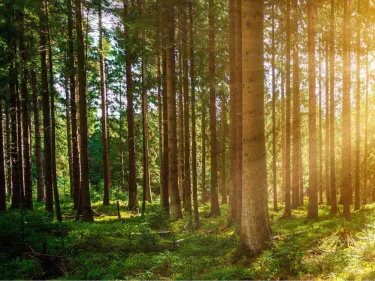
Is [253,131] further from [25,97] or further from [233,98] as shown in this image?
[25,97]

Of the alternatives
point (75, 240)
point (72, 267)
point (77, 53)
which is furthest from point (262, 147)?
point (77, 53)

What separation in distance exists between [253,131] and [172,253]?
4.65 metres

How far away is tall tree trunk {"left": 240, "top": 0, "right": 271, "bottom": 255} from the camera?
23.5ft

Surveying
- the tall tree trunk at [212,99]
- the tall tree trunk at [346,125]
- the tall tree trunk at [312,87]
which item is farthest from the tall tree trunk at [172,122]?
the tall tree trunk at [346,125]

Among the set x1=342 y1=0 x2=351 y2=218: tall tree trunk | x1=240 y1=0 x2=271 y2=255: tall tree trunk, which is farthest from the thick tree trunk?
x1=342 y1=0 x2=351 y2=218: tall tree trunk

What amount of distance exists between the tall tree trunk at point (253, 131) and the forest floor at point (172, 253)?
513 millimetres

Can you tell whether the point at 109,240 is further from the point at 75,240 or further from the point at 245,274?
the point at 245,274

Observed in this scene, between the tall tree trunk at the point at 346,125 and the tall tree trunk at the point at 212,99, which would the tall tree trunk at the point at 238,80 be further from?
the tall tree trunk at the point at 346,125

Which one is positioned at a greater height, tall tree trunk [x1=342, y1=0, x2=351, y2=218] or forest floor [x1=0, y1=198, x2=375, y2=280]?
tall tree trunk [x1=342, y1=0, x2=351, y2=218]

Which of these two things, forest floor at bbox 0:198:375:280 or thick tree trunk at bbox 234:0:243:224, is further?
thick tree trunk at bbox 234:0:243:224

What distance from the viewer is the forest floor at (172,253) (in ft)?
20.5

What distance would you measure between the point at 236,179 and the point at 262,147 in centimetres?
474

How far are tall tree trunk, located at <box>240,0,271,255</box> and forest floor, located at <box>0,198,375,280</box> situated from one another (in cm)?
51

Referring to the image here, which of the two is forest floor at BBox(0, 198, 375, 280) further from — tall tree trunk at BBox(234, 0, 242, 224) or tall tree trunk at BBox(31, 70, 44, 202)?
tall tree trunk at BBox(31, 70, 44, 202)
